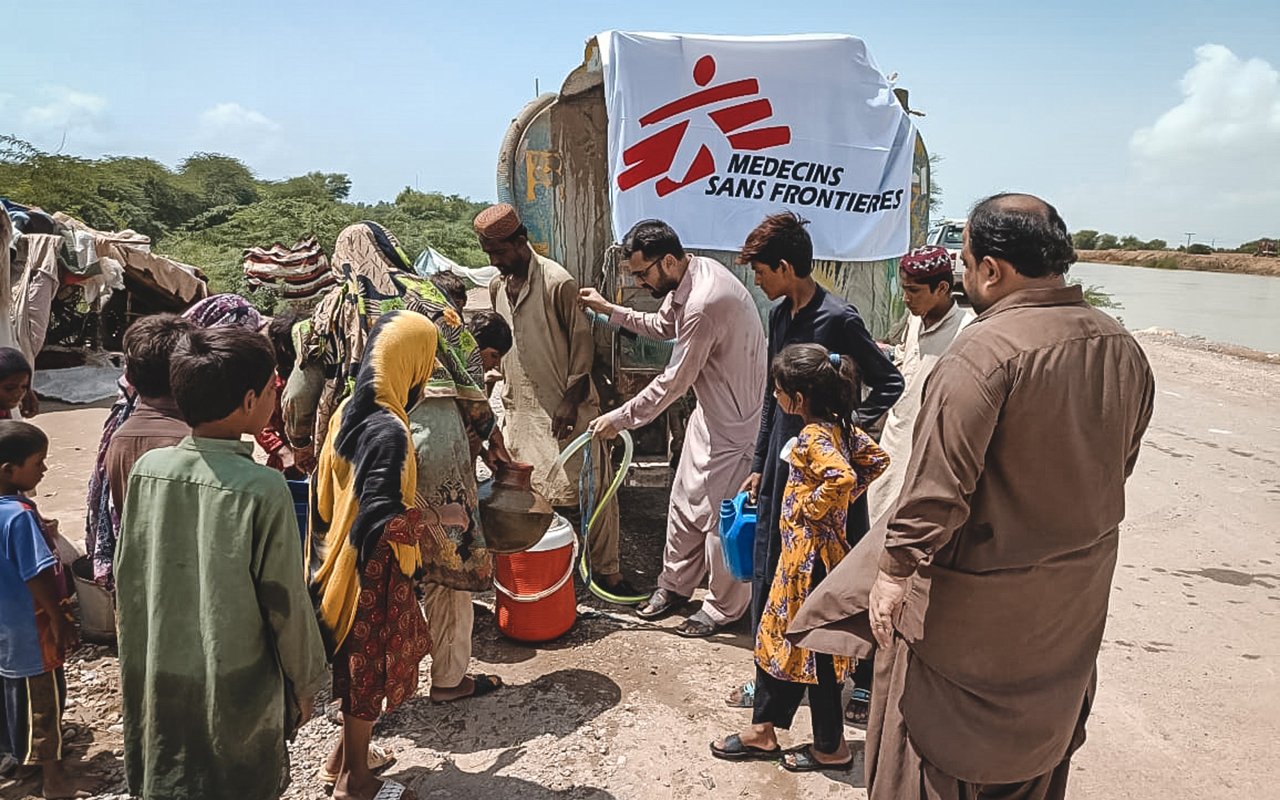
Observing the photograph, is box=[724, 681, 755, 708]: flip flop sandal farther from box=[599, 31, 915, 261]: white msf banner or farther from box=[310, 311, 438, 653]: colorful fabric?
box=[599, 31, 915, 261]: white msf banner

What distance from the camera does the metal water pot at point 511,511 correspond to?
2979 mm

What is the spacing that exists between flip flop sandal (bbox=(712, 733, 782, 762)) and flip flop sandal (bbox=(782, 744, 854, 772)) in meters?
0.06

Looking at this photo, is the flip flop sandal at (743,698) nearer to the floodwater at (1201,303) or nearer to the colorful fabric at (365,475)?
the colorful fabric at (365,475)

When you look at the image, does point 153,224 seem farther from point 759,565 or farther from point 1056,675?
point 1056,675

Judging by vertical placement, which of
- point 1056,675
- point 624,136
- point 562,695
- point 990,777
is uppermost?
point 624,136

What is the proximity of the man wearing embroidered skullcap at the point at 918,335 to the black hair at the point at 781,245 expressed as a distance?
1.65 ft

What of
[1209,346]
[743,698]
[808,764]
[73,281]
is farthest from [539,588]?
[1209,346]

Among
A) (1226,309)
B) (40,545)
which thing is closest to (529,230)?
(40,545)

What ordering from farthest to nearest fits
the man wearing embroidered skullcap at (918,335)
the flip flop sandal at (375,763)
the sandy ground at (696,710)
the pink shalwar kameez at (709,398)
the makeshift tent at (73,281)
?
the makeshift tent at (73,281)
the pink shalwar kameez at (709,398)
the man wearing embroidered skullcap at (918,335)
the sandy ground at (696,710)
the flip flop sandal at (375,763)

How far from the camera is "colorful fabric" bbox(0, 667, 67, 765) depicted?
8.68 ft

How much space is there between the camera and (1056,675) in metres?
1.92

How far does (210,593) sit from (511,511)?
125cm

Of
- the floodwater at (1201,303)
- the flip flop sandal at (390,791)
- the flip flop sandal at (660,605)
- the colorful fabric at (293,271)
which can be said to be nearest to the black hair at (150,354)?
the flip flop sandal at (390,791)

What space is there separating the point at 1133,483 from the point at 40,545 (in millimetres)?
7570
